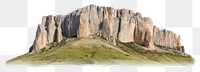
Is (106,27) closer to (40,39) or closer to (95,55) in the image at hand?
(40,39)

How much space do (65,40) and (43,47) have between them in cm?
453

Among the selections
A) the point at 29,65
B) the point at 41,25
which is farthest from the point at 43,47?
the point at 29,65

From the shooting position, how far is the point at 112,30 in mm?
93000

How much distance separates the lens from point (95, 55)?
80.0 meters

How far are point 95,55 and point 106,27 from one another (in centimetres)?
1152

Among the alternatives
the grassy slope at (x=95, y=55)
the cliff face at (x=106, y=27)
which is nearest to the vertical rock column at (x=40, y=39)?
the cliff face at (x=106, y=27)

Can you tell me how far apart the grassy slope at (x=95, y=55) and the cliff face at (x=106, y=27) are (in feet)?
7.31

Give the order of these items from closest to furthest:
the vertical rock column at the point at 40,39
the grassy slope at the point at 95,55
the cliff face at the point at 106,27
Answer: the grassy slope at the point at 95,55 → the vertical rock column at the point at 40,39 → the cliff face at the point at 106,27

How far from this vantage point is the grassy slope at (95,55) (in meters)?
76.9

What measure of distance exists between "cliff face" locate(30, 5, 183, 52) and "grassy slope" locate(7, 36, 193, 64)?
2229 millimetres

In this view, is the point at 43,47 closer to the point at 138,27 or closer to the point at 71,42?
the point at 71,42

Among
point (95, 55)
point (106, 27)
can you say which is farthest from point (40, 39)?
point (106, 27)

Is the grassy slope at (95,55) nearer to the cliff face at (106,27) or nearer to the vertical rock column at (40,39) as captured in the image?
the vertical rock column at (40,39)

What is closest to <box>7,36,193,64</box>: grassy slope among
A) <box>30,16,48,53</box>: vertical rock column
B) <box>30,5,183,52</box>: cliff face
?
<box>30,16,48,53</box>: vertical rock column
